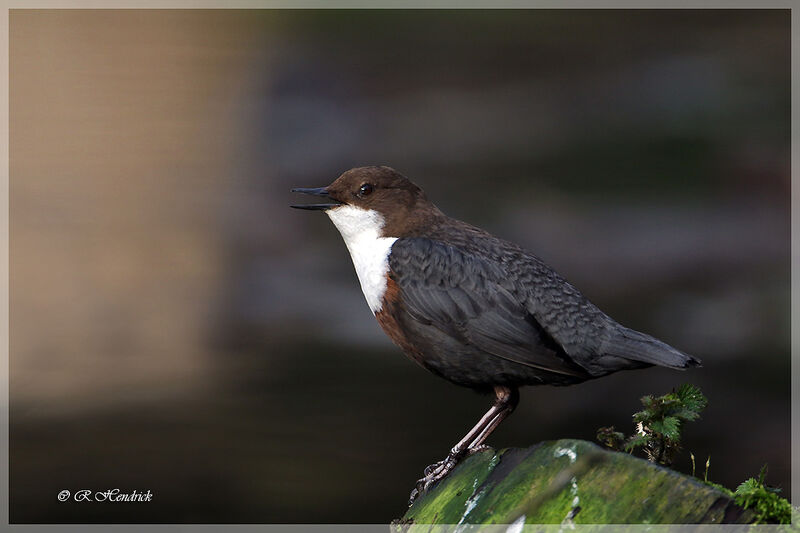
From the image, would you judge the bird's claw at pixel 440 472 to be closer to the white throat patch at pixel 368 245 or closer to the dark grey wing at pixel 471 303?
the dark grey wing at pixel 471 303

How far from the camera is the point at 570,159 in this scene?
9.62 meters

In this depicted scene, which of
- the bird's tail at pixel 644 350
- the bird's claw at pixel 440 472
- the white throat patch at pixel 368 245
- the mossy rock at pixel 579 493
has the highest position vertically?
the white throat patch at pixel 368 245

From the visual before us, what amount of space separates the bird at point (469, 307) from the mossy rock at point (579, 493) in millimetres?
439

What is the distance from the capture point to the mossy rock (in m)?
2.42

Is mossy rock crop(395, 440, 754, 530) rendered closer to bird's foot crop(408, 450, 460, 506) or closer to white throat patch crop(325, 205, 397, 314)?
bird's foot crop(408, 450, 460, 506)

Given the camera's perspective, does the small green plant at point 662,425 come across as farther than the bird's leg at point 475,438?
No

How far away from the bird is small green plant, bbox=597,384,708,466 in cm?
18

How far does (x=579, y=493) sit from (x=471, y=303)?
116cm

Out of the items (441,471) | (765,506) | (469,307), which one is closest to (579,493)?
(765,506)

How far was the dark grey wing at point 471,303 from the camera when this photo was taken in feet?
11.4

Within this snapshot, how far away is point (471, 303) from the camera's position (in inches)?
143

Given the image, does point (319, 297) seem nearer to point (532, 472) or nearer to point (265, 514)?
point (265, 514)

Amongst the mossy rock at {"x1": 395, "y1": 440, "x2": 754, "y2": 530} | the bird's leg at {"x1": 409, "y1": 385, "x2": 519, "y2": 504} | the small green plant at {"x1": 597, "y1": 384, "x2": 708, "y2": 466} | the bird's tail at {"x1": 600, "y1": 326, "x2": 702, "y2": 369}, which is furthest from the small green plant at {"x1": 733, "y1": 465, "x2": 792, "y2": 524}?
the bird's leg at {"x1": 409, "y1": 385, "x2": 519, "y2": 504}

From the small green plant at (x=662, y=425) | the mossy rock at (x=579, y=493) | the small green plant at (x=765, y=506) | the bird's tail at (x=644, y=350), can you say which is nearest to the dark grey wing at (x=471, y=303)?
the bird's tail at (x=644, y=350)
